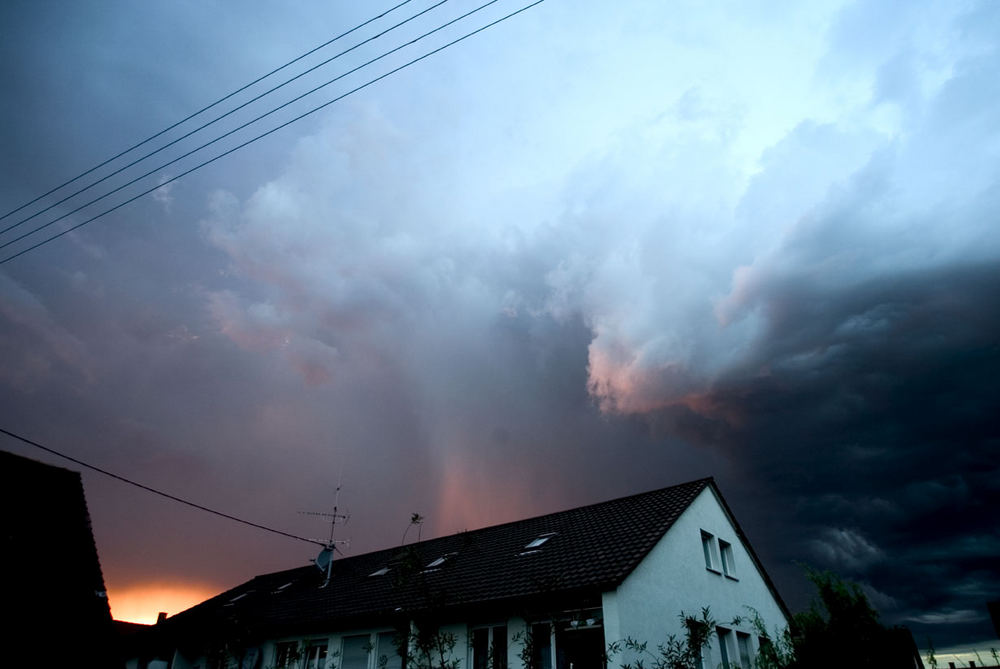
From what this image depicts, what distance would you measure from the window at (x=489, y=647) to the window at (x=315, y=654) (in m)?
7.42

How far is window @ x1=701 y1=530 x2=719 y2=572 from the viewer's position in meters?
19.1

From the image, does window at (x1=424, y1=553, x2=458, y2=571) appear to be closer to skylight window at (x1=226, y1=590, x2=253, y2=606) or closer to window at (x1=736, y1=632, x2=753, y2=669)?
window at (x1=736, y1=632, x2=753, y2=669)

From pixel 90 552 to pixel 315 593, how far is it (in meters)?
15.0

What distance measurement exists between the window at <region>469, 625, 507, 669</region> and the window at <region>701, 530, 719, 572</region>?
303 inches

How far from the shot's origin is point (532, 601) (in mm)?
14703

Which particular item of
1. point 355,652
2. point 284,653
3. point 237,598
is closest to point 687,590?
point 355,652

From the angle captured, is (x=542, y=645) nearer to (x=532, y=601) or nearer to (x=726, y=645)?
(x=532, y=601)

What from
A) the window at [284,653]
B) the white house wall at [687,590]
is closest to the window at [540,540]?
the white house wall at [687,590]

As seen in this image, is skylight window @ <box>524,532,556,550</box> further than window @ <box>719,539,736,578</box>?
No

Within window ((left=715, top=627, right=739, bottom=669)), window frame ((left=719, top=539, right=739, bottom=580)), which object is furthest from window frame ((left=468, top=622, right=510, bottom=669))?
window frame ((left=719, top=539, right=739, bottom=580))

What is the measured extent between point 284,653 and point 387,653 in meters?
5.30

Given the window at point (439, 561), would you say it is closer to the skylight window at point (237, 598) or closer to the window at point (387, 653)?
the window at point (387, 653)

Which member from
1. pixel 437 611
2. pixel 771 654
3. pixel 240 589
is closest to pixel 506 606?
pixel 437 611

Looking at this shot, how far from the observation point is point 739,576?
67.2 ft
